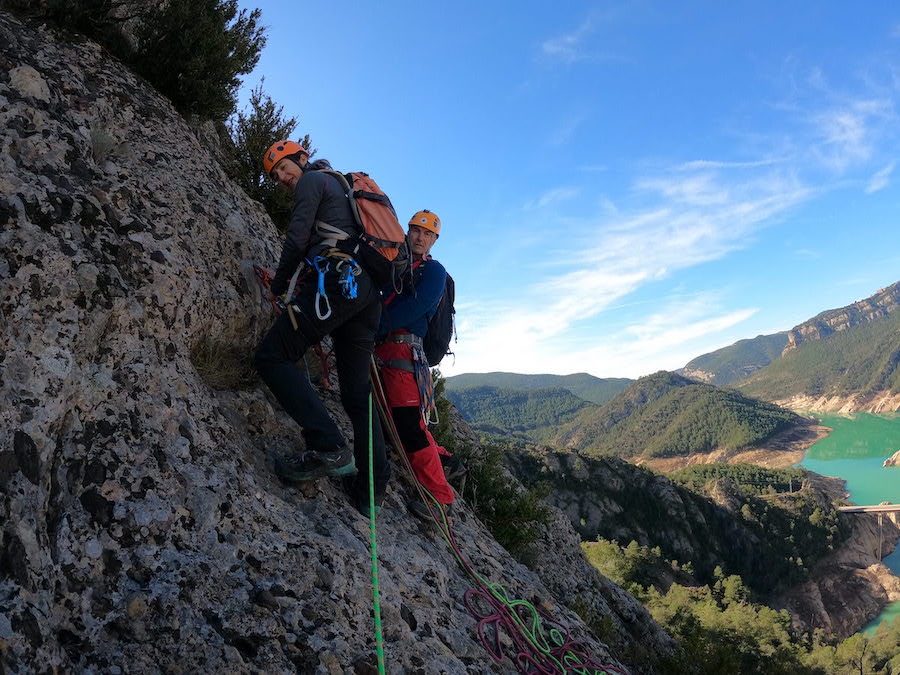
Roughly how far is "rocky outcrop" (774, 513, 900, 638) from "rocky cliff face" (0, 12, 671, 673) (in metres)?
75.7

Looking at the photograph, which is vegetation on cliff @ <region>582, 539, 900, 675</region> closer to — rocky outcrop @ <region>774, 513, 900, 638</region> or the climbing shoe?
rocky outcrop @ <region>774, 513, 900, 638</region>

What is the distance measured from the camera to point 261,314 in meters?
4.84

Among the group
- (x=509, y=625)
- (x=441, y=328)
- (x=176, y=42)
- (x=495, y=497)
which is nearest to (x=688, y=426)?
(x=495, y=497)

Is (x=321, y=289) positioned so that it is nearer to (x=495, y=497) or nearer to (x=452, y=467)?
(x=452, y=467)

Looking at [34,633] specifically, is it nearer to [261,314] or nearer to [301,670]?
[301,670]

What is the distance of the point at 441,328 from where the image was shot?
5.18 metres

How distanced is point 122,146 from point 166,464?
309 cm

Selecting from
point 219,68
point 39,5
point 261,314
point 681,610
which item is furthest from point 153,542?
point 681,610

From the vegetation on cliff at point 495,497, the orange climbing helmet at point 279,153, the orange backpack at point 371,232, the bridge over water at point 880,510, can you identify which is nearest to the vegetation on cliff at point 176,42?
the orange climbing helmet at point 279,153

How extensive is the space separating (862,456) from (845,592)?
330 ft

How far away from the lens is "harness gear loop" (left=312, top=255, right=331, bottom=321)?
3672mm

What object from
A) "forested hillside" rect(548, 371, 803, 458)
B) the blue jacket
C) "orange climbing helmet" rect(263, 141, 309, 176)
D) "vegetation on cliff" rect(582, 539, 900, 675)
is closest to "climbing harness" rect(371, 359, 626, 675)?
the blue jacket

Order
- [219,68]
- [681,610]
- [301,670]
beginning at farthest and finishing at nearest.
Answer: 1. [681,610]
2. [219,68]
3. [301,670]

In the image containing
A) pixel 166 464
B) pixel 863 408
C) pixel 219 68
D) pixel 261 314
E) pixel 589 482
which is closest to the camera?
pixel 166 464
